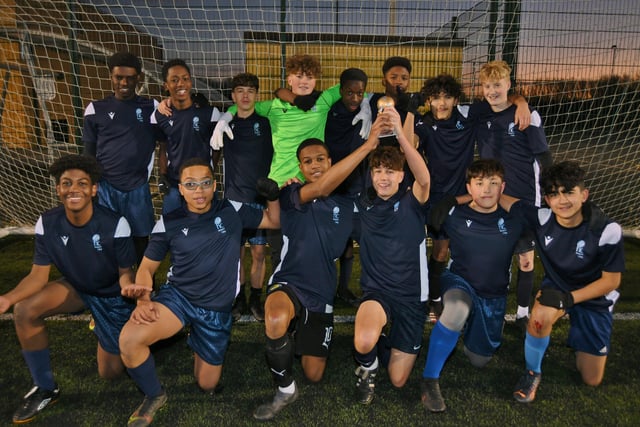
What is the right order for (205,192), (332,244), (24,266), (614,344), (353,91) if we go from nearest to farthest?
(205,192) → (332,244) → (614,344) → (353,91) → (24,266)

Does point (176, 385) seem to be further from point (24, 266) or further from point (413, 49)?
point (413, 49)

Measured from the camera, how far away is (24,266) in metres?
4.71

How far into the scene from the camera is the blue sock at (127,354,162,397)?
2328 mm

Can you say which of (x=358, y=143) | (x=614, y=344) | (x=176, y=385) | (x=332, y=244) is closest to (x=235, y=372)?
(x=176, y=385)

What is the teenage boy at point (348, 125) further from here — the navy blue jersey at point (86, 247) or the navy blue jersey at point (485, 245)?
the navy blue jersey at point (86, 247)

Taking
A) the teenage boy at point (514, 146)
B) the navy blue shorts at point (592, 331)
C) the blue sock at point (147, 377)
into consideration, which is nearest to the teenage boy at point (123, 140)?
the blue sock at point (147, 377)

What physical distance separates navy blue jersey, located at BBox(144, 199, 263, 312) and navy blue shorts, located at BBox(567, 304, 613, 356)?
1.98 m

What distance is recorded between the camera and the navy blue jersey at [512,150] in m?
3.36

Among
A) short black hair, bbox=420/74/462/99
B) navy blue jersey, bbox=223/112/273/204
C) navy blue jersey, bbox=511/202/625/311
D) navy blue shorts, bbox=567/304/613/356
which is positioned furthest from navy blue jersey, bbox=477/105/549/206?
navy blue jersey, bbox=223/112/273/204

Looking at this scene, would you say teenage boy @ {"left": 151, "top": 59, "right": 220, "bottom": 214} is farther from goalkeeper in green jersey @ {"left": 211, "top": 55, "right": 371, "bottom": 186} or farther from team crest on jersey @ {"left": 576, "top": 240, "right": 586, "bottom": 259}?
team crest on jersey @ {"left": 576, "top": 240, "right": 586, "bottom": 259}

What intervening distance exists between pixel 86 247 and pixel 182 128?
1289mm

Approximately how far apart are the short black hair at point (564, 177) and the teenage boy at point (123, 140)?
2.71 meters

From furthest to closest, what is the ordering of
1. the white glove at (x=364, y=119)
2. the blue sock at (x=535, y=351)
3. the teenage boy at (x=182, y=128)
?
the teenage boy at (x=182, y=128), the white glove at (x=364, y=119), the blue sock at (x=535, y=351)

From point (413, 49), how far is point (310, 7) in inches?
108
